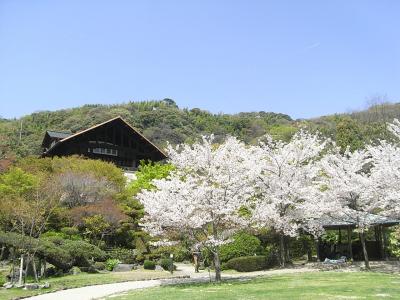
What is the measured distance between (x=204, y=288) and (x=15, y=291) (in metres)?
6.40

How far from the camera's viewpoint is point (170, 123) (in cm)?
8138

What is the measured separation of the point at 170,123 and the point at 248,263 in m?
58.8

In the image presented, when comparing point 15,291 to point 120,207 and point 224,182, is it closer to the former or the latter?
point 224,182

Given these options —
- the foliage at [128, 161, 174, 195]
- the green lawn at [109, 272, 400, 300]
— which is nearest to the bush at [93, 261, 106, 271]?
the foliage at [128, 161, 174, 195]

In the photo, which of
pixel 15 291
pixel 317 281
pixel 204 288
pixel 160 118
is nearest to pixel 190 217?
pixel 204 288

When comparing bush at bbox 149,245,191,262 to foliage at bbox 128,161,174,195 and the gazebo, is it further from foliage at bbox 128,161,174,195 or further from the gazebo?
the gazebo

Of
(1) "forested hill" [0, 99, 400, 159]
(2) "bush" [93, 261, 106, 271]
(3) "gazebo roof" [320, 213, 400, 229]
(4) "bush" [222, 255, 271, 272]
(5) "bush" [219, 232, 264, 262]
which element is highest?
(1) "forested hill" [0, 99, 400, 159]

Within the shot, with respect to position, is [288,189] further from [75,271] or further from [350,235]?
[75,271]

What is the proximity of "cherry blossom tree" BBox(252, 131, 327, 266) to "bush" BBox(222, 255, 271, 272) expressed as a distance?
3.61ft

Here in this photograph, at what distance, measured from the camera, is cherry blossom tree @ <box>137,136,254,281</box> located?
1727cm

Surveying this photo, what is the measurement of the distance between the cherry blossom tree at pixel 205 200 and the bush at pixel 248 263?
6.22m

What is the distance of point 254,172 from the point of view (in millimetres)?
19328

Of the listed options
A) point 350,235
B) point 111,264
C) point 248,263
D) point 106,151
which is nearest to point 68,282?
point 111,264

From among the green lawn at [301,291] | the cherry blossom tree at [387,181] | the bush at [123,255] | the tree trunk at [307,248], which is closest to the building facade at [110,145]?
the bush at [123,255]
